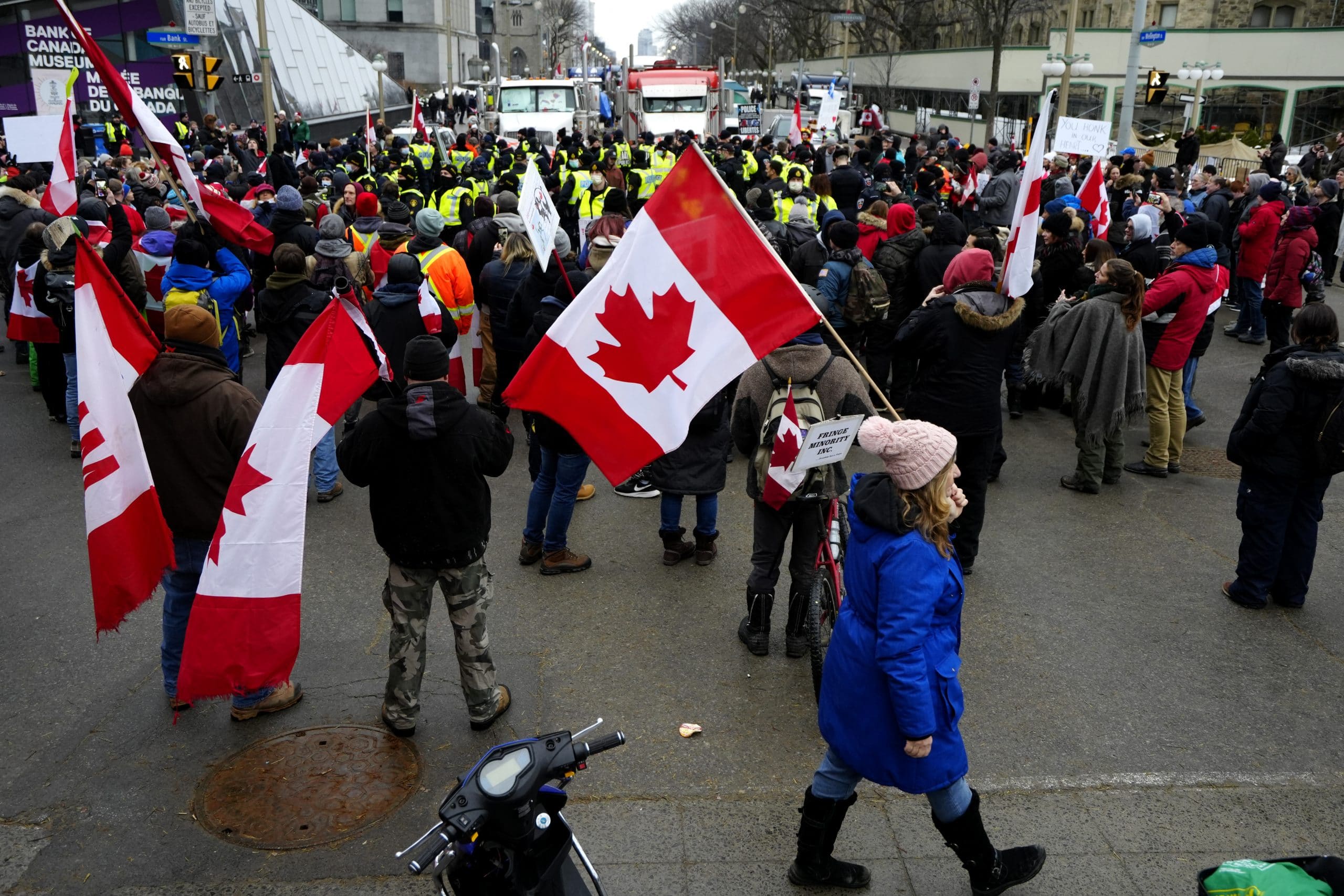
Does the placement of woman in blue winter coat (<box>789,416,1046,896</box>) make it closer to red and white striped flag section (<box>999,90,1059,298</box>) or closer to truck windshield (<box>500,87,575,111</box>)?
red and white striped flag section (<box>999,90,1059,298</box>)

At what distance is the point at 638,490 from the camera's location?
7.75m

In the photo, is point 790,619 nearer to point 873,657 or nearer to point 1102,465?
point 873,657

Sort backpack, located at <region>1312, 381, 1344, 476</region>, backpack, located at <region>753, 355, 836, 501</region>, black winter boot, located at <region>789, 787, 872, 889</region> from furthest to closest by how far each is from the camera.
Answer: backpack, located at <region>1312, 381, 1344, 476</region> → backpack, located at <region>753, 355, 836, 501</region> → black winter boot, located at <region>789, 787, 872, 889</region>

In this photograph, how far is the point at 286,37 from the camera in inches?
1415

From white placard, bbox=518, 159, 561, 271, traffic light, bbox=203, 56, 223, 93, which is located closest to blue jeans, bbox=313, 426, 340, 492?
white placard, bbox=518, 159, 561, 271

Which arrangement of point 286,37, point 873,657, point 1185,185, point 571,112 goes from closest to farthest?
point 873,657 → point 1185,185 → point 571,112 → point 286,37

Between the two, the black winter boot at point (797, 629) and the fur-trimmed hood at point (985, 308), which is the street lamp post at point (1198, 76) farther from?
the black winter boot at point (797, 629)

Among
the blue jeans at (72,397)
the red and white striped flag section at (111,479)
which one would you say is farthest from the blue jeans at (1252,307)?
the blue jeans at (72,397)

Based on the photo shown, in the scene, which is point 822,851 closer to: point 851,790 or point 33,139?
point 851,790

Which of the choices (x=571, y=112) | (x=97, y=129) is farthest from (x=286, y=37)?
(x=97, y=129)

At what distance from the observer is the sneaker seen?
7.71m

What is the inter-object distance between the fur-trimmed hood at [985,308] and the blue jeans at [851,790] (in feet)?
10.4

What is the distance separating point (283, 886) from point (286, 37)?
123 ft

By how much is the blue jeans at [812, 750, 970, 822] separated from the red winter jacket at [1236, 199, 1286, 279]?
10535 millimetres
